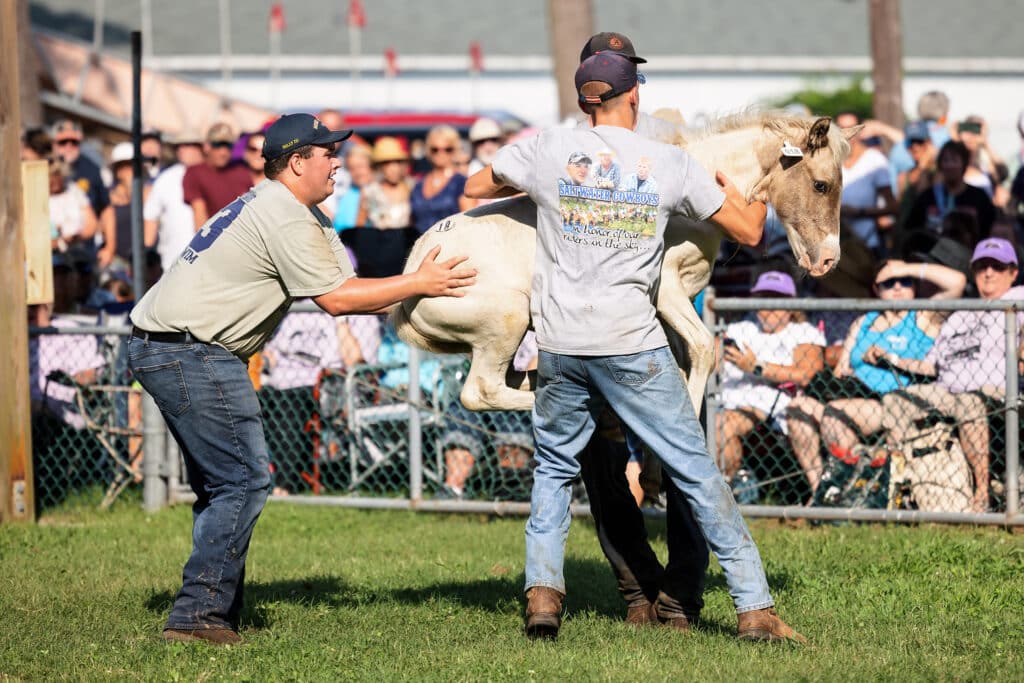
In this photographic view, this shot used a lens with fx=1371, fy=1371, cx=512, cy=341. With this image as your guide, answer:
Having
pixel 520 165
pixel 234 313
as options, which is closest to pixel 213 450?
pixel 234 313

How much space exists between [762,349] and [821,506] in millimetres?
1059

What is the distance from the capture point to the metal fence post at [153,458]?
960 centimetres

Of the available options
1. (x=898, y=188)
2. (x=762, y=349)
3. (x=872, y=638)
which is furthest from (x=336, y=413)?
(x=898, y=188)

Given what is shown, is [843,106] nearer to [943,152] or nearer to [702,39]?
[702,39]

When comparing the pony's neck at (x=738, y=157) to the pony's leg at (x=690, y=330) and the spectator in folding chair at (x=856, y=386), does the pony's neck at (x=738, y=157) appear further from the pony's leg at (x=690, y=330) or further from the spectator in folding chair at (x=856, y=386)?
the spectator in folding chair at (x=856, y=386)

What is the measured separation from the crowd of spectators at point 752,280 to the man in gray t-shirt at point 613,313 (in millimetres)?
921

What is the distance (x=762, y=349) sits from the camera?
8781mm

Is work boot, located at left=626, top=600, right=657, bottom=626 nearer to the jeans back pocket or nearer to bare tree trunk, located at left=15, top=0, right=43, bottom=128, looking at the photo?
the jeans back pocket

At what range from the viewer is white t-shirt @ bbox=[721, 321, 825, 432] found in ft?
28.7

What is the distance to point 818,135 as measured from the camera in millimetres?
5891

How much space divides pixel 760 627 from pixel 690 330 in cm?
129

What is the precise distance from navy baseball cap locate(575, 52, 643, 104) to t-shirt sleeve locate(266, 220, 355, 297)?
1300 mm

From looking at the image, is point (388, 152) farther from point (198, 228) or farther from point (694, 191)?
point (694, 191)

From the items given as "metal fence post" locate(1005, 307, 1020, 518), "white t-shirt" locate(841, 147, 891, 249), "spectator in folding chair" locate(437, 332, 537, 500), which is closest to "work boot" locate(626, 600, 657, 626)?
"metal fence post" locate(1005, 307, 1020, 518)
